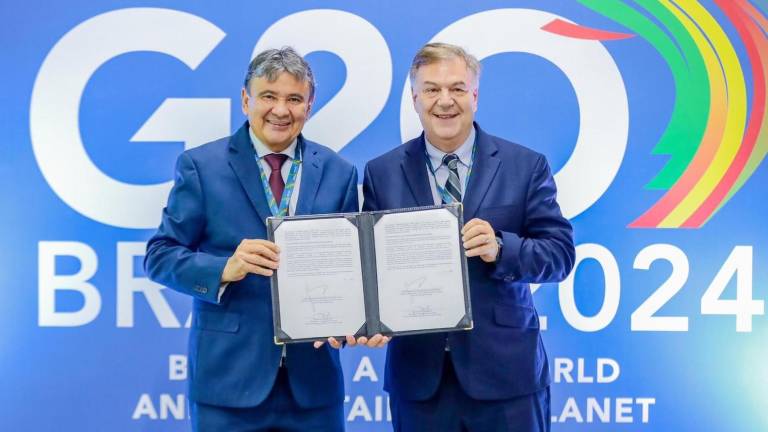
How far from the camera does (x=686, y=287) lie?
344cm

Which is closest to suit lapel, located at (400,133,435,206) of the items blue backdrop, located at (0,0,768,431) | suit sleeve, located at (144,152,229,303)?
suit sleeve, located at (144,152,229,303)

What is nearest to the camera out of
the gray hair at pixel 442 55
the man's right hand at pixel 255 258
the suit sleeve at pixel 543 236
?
the man's right hand at pixel 255 258

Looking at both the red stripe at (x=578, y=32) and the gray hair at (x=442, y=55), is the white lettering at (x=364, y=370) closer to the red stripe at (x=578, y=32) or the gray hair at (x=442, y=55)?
the gray hair at (x=442, y=55)

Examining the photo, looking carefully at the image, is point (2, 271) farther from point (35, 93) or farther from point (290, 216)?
point (290, 216)

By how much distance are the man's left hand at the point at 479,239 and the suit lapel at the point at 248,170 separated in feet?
2.00

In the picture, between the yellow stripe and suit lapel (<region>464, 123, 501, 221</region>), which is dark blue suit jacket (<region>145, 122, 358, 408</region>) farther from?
the yellow stripe

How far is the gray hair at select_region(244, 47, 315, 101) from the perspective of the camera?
2.22m

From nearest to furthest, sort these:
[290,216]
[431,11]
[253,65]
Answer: [290,216] < [253,65] < [431,11]

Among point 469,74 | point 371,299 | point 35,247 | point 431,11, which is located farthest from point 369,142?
point 35,247

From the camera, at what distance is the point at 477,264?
2246mm

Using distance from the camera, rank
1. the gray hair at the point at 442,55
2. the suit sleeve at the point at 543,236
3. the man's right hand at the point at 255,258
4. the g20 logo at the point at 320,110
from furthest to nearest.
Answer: the g20 logo at the point at 320,110, the gray hair at the point at 442,55, the suit sleeve at the point at 543,236, the man's right hand at the point at 255,258

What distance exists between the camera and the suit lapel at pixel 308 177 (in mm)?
2213

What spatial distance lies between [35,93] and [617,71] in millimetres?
2763

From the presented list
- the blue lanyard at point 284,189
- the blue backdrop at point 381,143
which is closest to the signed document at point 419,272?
the blue lanyard at point 284,189
